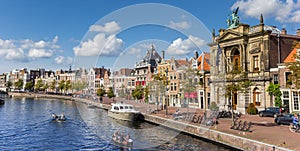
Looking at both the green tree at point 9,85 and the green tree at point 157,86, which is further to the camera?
the green tree at point 9,85

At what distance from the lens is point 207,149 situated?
77.9 feet

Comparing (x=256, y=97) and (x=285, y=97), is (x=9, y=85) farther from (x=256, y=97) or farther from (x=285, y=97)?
(x=285, y=97)

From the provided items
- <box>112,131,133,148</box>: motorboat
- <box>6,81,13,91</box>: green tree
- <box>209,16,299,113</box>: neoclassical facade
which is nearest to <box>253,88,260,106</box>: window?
<box>209,16,299,113</box>: neoclassical facade

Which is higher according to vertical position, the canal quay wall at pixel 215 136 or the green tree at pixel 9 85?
the green tree at pixel 9 85

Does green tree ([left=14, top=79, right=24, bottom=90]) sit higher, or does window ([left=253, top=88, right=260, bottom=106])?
green tree ([left=14, top=79, right=24, bottom=90])

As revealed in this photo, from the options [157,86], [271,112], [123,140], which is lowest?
[123,140]

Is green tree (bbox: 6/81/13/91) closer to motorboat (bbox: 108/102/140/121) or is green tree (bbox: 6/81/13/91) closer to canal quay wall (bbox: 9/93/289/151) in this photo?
motorboat (bbox: 108/102/140/121)

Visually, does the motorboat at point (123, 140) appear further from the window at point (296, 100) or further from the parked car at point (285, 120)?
the window at point (296, 100)

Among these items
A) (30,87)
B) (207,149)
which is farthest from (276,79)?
(30,87)

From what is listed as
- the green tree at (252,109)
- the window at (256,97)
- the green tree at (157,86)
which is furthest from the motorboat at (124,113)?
the window at (256,97)

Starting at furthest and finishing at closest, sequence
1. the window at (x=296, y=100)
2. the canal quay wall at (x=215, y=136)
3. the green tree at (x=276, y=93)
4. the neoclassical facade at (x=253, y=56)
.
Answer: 1. the neoclassical facade at (x=253, y=56)
2. the green tree at (x=276, y=93)
3. the window at (x=296, y=100)
4. the canal quay wall at (x=215, y=136)

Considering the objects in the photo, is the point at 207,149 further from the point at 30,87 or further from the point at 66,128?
the point at 30,87

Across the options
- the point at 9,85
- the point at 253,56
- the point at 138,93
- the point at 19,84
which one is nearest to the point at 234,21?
the point at 253,56

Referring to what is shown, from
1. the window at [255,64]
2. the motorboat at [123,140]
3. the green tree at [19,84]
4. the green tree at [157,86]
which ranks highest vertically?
the window at [255,64]
